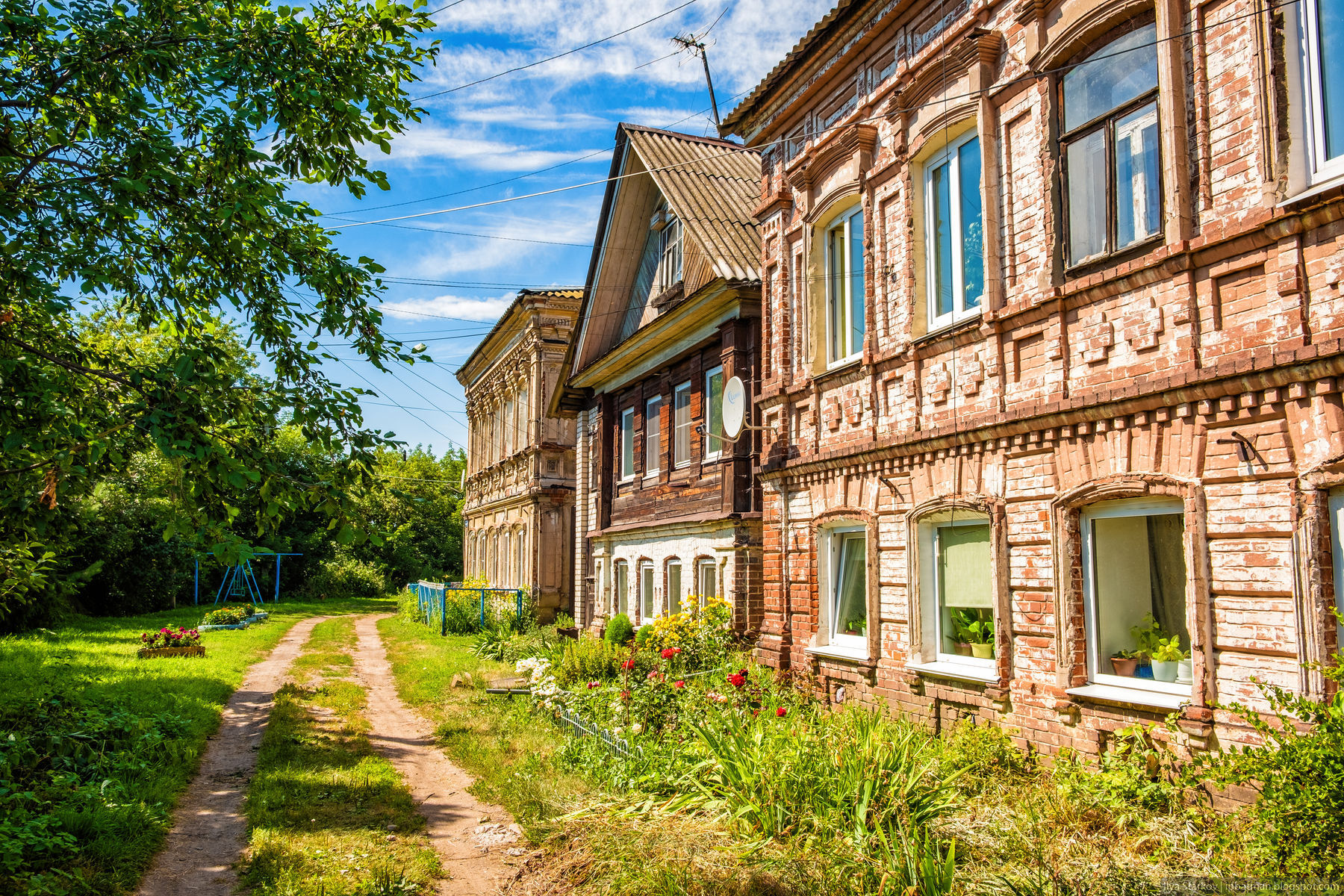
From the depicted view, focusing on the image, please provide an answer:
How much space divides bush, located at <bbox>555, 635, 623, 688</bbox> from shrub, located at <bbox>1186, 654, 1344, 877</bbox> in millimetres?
9222

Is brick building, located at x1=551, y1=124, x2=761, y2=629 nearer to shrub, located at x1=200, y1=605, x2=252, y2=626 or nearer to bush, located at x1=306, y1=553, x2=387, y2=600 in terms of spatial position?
shrub, located at x1=200, y1=605, x2=252, y2=626

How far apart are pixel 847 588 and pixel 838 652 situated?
2.54 ft

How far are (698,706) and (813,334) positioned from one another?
177 inches

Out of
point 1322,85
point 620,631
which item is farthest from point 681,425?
point 1322,85

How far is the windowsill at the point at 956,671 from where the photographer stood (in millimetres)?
7699

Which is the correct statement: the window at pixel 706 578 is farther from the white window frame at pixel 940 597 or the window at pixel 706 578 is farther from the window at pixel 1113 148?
the window at pixel 1113 148

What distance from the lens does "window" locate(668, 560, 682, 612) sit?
602 inches

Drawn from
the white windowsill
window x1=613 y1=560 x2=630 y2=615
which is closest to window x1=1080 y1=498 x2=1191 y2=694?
the white windowsill

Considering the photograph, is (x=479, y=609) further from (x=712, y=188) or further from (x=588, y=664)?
(x=712, y=188)

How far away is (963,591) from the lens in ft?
27.2

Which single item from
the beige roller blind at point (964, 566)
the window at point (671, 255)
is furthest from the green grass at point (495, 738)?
the window at point (671, 255)

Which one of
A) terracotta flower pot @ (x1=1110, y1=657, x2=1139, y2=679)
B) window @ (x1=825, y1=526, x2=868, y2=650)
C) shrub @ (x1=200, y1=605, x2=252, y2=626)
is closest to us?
terracotta flower pot @ (x1=1110, y1=657, x2=1139, y2=679)

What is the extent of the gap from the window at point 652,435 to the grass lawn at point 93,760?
7894mm

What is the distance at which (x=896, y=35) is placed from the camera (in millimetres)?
9242
